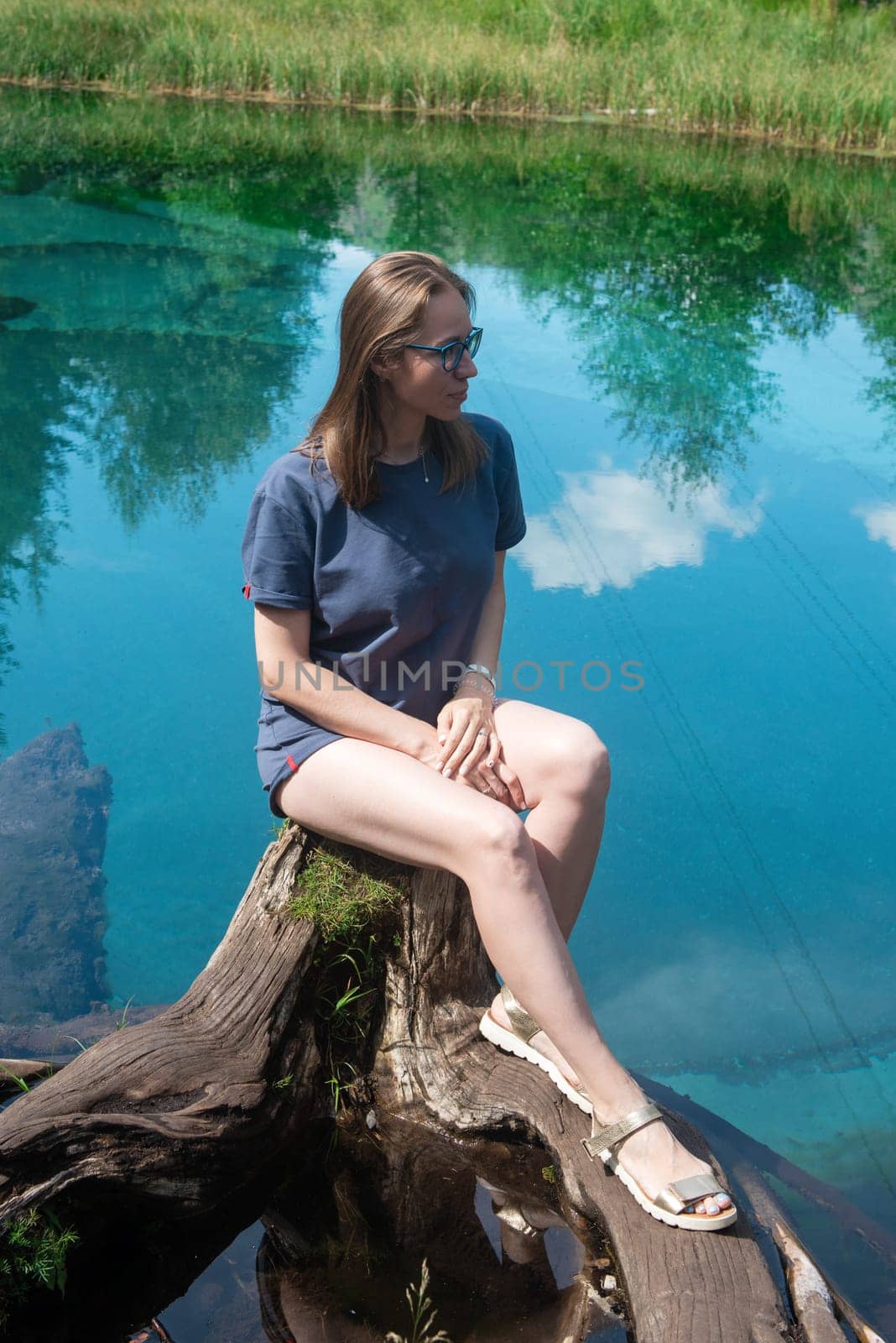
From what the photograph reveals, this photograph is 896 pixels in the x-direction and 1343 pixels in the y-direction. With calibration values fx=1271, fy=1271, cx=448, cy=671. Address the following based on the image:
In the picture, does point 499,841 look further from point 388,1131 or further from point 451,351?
point 451,351

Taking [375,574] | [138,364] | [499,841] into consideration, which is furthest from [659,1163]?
[138,364]

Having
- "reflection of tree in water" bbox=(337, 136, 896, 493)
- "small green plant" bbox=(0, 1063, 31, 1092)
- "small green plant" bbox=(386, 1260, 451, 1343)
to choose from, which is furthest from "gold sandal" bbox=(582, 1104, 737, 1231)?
"reflection of tree in water" bbox=(337, 136, 896, 493)

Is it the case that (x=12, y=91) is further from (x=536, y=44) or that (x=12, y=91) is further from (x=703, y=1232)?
(x=703, y=1232)

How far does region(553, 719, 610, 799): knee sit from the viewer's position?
1799 millimetres

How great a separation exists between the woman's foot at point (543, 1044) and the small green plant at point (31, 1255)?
0.66m

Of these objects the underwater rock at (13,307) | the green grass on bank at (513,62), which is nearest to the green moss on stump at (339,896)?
the underwater rock at (13,307)

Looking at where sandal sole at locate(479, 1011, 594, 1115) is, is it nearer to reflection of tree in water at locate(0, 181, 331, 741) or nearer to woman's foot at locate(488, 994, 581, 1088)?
woman's foot at locate(488, 994, 581, 1088)

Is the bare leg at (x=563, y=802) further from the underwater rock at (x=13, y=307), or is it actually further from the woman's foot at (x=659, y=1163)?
the underwater rock at (x=13, y=307)

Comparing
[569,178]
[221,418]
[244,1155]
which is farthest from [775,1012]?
[569,178]

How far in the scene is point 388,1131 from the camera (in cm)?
194

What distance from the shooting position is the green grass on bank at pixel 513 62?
35.6 ft

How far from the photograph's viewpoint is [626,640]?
411 centimetres

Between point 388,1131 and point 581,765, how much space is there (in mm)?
647

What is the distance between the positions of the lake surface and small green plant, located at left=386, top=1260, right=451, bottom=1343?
852 millimetres
